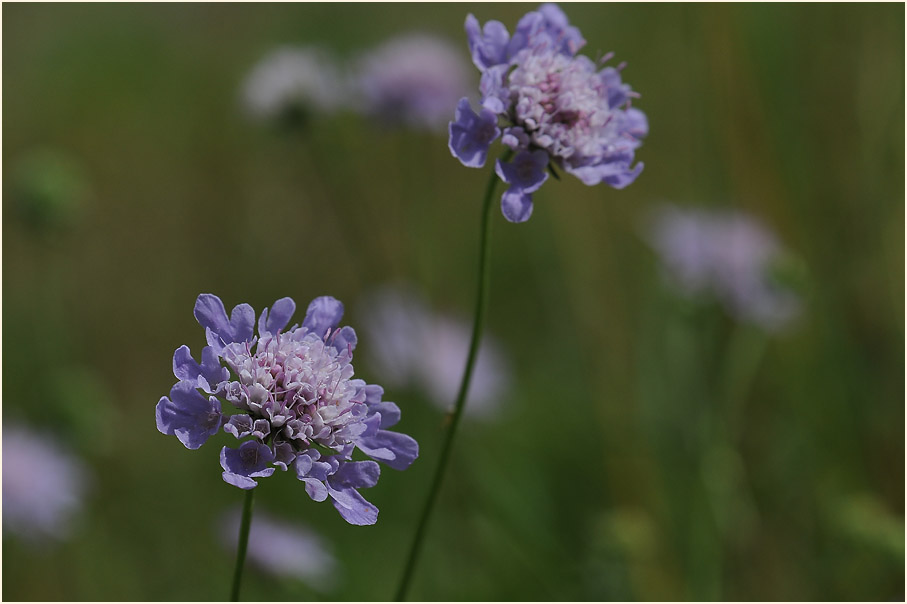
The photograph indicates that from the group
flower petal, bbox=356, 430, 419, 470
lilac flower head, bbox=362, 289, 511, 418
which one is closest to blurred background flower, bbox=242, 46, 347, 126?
lilac flower head, bbox=362, 289, 511, 418

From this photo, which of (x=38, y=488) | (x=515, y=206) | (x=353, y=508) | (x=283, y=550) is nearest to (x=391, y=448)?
(x=353, y=508)

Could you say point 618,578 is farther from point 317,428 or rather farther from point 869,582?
point 317,428

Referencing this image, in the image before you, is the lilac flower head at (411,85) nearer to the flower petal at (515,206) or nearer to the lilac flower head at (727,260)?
the lilac flower head at (727,260)

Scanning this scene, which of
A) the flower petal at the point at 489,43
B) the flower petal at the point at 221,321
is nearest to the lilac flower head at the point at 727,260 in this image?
the flower petal at the point at 489,43

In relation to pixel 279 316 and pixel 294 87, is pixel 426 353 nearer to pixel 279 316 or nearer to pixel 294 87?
pixel 294 87

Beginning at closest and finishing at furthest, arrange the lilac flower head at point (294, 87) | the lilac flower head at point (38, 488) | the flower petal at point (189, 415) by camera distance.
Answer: the flower petal at point (189, 415)
the lilac flower head at point (38, 488)
the lilac flower head at point (294, 87)

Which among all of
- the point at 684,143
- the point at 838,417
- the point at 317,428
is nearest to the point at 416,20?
the point at 684,143

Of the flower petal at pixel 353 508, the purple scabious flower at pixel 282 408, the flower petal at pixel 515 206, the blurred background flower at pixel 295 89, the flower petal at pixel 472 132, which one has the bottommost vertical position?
the flower petal at pixel 353 508
